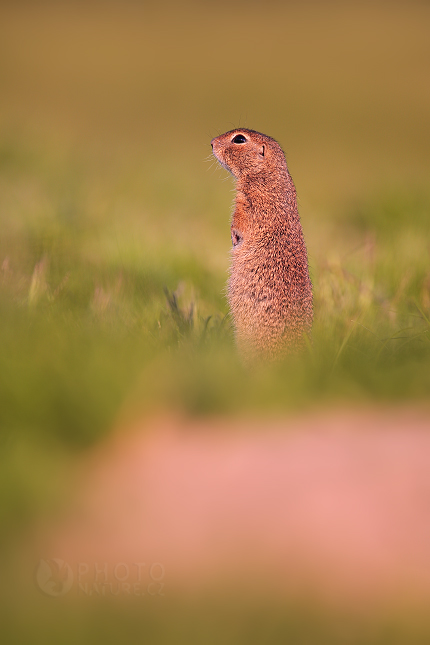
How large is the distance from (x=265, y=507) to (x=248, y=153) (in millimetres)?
2973

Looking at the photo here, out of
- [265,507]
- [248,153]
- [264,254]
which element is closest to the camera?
[265,507]

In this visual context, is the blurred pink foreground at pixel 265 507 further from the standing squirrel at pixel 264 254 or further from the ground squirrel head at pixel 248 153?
the ground squirrel head at pixel 248 153

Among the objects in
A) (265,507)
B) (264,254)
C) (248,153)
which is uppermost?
(248,153)

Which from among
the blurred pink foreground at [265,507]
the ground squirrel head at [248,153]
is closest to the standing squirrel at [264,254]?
the ground squirrel head at [248,153]

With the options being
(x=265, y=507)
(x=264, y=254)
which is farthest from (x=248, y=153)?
(x=265, y=507)

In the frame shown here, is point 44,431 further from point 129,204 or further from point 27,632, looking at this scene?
point 129,204

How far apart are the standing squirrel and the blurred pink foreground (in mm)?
1223

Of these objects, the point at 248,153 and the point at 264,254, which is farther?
the point at 248,153

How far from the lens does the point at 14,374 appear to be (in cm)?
300

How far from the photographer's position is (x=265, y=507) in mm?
2209

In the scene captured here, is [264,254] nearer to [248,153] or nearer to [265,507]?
[248,153]

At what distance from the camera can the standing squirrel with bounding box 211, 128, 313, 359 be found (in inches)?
155

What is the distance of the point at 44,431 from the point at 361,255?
181 inches

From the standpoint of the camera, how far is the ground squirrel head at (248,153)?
4.57 metres
